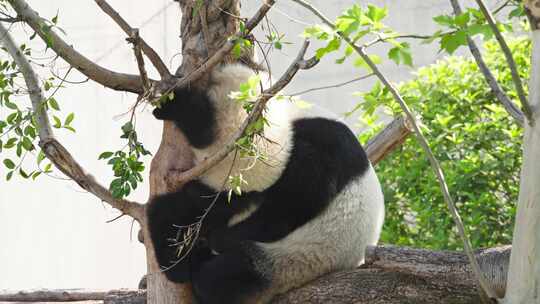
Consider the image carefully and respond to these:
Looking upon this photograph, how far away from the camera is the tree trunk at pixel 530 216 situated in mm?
2029

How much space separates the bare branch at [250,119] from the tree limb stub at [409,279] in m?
0.64

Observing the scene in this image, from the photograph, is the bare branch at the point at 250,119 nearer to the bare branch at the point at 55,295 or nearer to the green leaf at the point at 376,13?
the green leaf at the point at 376,13

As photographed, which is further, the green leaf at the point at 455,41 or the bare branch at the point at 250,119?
the bare branch at the point at 250,119

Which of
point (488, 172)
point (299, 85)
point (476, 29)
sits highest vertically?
point (299, 85)

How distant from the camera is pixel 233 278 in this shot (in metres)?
3.10

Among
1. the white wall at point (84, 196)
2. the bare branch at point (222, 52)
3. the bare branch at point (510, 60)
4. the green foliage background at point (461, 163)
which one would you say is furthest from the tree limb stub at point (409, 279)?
the white wall at point (84, 196)

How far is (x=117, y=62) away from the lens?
6965mm

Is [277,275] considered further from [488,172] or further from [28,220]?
[28,220]

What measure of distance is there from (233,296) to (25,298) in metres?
1.32

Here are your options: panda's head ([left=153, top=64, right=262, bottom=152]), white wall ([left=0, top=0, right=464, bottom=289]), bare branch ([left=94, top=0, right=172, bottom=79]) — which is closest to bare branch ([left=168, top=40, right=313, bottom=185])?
panda's head ([left=153, top=64, right=262, bottom=152])

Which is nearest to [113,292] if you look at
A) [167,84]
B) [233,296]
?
[233,296]

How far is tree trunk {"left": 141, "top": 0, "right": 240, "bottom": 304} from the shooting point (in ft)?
9.96

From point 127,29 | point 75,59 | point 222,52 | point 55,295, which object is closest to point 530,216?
point 222,52

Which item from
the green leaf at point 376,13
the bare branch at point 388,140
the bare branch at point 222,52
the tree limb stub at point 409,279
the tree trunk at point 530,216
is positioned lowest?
the tree limb stub at point 409,279
